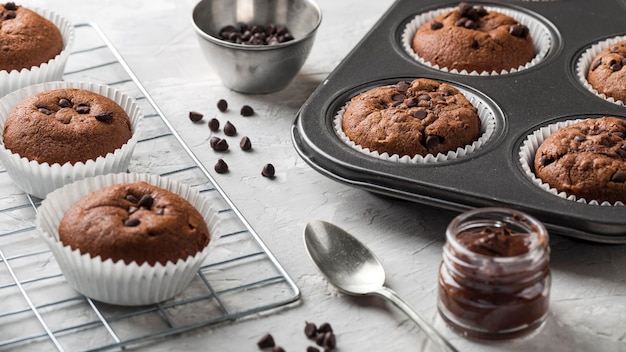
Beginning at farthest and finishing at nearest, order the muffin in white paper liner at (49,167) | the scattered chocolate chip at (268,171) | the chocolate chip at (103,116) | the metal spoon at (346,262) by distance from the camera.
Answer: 1. the scattered chocolate chip at (268,171)
2. the chocolate chip at (103,116)
3. the muffin in white paper liner at (49,167)
4. the metal spoon at (346,262)

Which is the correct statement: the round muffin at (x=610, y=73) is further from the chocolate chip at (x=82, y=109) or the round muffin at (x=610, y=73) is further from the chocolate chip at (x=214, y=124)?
the chocolate chip at (x=82, y=109)

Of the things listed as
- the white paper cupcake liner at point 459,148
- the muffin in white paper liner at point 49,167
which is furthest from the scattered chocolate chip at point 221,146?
the white paper cupcake liner at point 459,148

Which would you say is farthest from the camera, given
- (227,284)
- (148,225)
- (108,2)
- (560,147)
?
(108,2)

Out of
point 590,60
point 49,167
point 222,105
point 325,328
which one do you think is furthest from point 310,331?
point 590,60

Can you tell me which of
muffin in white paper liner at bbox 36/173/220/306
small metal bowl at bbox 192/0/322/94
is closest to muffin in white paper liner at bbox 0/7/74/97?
small metal bowl at bbox 192/0/322/94

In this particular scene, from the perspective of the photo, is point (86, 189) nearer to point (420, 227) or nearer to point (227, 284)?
point (227, 284)

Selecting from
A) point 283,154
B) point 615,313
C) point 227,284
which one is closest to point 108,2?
point 283,154

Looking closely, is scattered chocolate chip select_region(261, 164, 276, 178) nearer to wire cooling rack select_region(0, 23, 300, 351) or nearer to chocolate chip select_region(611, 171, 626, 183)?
wire cooling rack select_region(0, 23, 300, 351)
